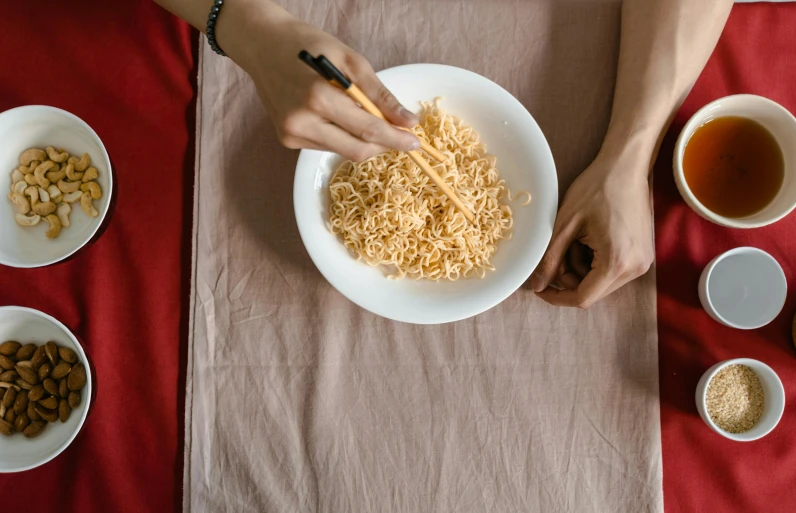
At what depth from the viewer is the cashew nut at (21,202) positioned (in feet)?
3.70

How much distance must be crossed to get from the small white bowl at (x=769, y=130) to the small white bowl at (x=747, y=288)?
9 centimetres

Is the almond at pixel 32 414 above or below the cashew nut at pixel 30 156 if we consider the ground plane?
below

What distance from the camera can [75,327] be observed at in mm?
1208

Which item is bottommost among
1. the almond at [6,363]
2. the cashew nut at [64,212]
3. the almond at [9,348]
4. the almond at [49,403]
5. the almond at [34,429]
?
the almond at [34,429]

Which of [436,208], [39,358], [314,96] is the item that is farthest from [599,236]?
[39,358]

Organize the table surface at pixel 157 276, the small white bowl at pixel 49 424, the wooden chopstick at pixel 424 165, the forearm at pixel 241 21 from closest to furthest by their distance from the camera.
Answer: the wooden chopstick at pixel 424 165 → the forearm at pixel 241 21 → the small white bowl at pixel 49 424 → the table surface at pixel 157 276

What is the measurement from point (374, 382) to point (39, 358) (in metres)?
0.66

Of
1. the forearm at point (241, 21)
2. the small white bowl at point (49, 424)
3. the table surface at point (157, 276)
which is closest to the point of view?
the forearm at point (241, 21)

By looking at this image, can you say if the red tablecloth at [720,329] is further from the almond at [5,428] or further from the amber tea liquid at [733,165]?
the almond at [5,428]

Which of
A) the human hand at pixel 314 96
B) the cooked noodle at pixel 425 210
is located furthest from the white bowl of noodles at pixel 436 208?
the human hand at pixel 314 96

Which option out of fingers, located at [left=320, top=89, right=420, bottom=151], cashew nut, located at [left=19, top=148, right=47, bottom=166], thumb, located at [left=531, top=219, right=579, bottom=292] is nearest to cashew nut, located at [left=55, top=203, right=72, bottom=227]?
cashew nut, located at [left=19, top=148, right=47, bottom=166]

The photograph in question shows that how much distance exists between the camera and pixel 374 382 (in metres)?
1.20

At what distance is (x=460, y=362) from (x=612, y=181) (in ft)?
1.58

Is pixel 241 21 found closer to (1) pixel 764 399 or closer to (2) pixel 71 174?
(2) pixel 71 174
